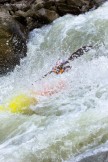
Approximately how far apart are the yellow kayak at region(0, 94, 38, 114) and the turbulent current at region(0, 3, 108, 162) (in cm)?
11

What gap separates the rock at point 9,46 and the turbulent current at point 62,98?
183 mm

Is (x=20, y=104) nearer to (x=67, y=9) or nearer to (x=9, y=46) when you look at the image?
(x=9, y=46)

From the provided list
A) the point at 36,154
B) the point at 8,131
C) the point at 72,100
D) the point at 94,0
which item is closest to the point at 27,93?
the point at 72,100

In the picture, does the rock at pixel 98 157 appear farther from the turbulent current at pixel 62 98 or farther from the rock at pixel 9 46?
the rock at pixel 9 46

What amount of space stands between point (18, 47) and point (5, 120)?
11.7ft

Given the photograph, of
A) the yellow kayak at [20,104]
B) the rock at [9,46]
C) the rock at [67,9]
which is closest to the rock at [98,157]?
the yellow kayak at [20,104]

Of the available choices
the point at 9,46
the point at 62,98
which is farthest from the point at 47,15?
the point at 62,98

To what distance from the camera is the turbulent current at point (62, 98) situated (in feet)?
13.2

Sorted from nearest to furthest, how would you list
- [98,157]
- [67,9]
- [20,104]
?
[98,157] → [20,104] → [67,9]

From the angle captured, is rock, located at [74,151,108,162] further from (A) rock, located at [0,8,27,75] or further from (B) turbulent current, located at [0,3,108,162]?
(A) rock, located at [0,8,27,75]

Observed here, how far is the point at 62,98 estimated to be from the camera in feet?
18.7

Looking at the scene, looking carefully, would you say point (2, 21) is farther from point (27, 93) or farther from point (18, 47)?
point (27, 93)

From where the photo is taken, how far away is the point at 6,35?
27.2 feet

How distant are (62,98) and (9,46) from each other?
3.01 m
